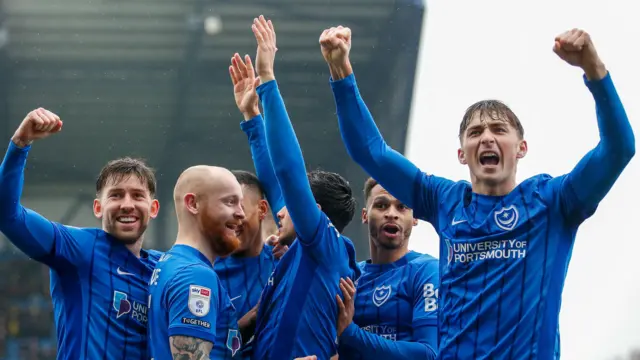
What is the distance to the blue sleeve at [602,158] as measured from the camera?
10.3 ft

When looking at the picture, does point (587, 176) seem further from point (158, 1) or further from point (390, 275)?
point (158, 1)

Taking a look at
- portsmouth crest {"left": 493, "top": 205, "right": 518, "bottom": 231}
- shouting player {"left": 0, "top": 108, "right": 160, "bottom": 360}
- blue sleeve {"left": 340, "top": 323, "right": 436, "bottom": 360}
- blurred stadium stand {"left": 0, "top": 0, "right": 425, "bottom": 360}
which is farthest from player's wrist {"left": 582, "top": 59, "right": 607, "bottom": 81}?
blurred stadium stand {"left": 0, "top": 0, "right": 425, "bottom": 360}

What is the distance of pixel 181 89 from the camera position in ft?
50.3

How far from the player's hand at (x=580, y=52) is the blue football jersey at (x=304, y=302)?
1067mm

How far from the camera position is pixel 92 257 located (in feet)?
12.2

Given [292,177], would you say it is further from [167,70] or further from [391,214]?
[167,70]

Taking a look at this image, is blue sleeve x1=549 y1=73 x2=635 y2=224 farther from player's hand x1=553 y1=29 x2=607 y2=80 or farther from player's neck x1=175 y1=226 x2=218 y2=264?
player's neck x1=175 y1=226 x2=218 y2=264

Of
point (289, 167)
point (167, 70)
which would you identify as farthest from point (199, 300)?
point (167, 70)

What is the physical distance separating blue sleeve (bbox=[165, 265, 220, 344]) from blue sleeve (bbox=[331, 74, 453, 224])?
0.71 metres

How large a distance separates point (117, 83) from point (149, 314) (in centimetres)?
1205

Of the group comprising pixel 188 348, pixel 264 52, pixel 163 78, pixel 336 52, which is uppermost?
pixel 163 78

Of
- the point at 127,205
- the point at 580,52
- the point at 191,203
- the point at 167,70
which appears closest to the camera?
the point at 580,52

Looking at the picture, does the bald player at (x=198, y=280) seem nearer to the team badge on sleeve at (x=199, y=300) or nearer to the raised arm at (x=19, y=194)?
the team badge on sleeve at (x=199, y=300)

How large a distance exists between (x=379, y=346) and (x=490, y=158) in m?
0.85
